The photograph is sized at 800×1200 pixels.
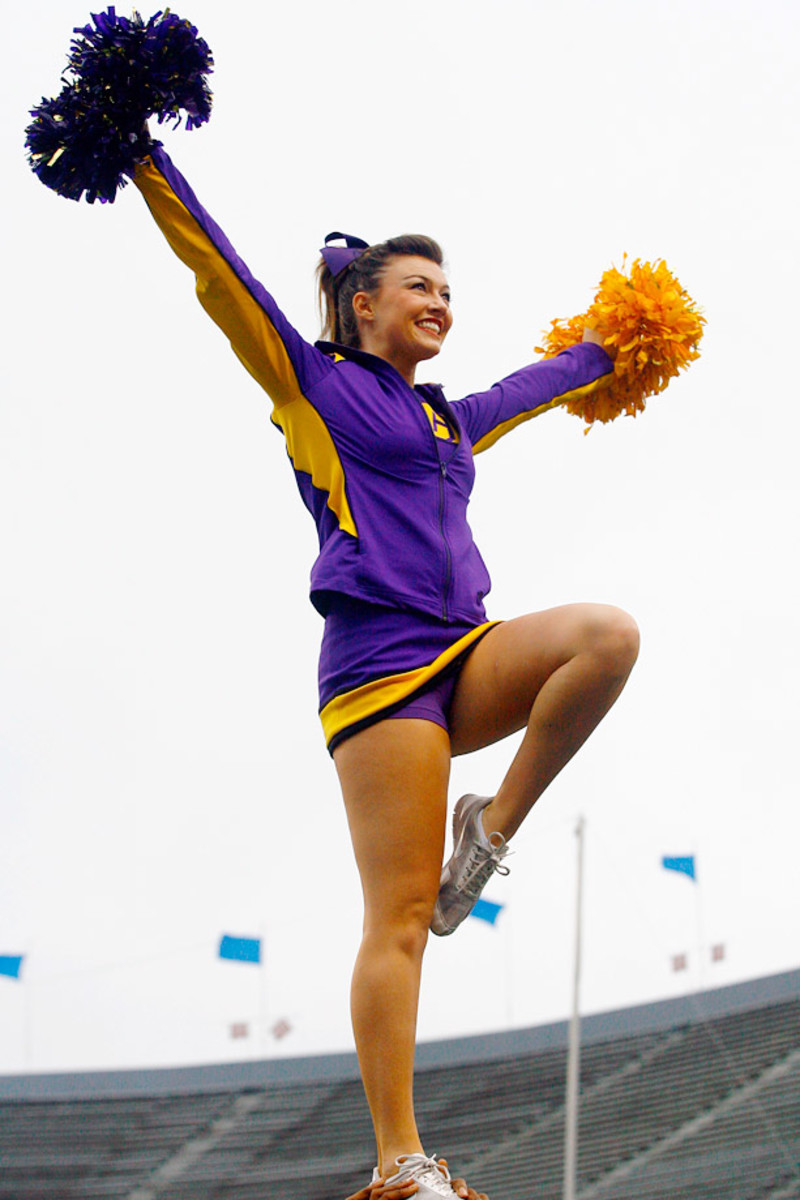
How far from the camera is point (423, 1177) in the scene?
174 cm

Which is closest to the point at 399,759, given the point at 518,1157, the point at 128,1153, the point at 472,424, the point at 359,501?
the point at 359,501

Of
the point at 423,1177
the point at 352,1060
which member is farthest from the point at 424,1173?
the point at 352,1060

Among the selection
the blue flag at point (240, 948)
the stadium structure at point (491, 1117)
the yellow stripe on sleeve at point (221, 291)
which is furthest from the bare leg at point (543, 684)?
the blue flag at point (240, 948)

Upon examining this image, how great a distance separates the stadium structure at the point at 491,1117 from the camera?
1151 cm

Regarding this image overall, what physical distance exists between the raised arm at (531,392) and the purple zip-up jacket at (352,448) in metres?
0.15

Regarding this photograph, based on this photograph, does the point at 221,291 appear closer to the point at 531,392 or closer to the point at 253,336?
the point at 253,336

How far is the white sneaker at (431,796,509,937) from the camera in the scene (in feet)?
6.37

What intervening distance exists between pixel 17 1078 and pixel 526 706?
1372 centimetres

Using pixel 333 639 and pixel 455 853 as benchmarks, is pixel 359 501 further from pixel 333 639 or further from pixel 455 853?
pixel 455 853

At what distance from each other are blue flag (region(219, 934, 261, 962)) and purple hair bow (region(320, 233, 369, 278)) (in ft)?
38.5

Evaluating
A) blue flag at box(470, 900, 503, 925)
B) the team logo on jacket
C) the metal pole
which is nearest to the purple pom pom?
the team logo on jacket

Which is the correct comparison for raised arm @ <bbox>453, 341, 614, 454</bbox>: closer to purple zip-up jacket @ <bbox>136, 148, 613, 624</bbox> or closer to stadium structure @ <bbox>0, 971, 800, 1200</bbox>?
purple zip-up jacket @ <bbox>136, 148, 613, 624</bbox>

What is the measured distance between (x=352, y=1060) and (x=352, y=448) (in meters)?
13.3

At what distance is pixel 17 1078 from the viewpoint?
1427cm
